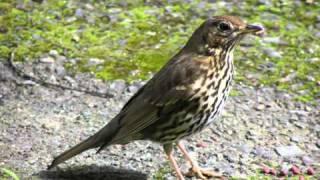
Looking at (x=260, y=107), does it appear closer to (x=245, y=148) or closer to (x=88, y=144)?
(x=245, y=148)

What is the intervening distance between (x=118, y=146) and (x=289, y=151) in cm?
138

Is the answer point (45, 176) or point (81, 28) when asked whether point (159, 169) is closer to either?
point (45, 176)

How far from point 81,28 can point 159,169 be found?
259cm

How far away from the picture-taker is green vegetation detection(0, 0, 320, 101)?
788cm

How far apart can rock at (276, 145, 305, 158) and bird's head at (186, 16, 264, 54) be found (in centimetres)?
108

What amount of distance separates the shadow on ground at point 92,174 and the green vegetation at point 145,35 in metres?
1.56

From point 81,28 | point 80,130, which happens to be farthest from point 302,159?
point 81,28

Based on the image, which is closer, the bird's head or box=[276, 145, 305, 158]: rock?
the bird's head

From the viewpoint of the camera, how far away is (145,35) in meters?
8.47

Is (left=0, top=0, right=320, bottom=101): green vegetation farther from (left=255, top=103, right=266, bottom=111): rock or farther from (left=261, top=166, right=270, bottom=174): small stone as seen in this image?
(left=261, top=166, right=270, bottom=174): small stone

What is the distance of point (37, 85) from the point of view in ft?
25.0

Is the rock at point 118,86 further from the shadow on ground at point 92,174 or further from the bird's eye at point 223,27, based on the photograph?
the bird's eye at point 223,27

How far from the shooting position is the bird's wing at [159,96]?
19.7 ft

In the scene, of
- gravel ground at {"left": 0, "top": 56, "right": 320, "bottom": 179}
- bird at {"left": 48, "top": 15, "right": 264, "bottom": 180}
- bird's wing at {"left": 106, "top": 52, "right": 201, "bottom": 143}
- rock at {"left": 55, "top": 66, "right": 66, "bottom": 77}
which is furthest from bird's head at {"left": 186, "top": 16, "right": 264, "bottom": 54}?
rock at {"left": 55, "top": 66, "right": 66, "bottom": 77}
